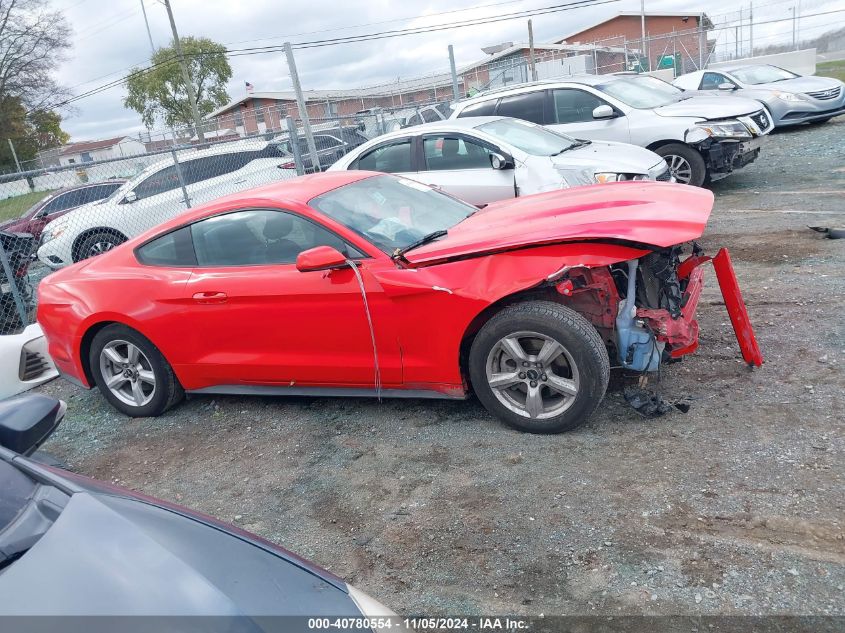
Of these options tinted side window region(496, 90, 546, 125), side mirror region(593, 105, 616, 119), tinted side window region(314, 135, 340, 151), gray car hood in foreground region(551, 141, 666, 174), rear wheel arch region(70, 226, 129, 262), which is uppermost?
tinted side window region(496, 90, 546, 125)

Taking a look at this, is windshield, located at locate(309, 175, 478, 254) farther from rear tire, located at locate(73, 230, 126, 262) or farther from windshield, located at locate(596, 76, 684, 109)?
rear tire, located at locate(73, 230, 126, 262)

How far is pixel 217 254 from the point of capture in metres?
4.64

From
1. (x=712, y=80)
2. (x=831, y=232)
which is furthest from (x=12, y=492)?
(x=712, y=80)

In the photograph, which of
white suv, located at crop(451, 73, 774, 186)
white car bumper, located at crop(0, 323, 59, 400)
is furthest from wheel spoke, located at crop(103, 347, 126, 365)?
white suv, located at crop(451, 73, 774, 186)

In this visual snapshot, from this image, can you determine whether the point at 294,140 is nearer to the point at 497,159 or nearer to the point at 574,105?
the point at 574,105

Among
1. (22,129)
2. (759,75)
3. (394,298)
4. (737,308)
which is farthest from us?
(22,129)

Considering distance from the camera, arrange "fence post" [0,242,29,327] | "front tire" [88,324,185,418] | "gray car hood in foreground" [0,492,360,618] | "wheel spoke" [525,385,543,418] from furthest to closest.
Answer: "fence post" [0,242,29,327]
"front tire" [88,324,185,418]
"wheel spoke" [525,385,543,418]
"gray car hood in foreground" [0,492,360,618]

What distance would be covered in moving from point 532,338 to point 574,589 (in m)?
1.44

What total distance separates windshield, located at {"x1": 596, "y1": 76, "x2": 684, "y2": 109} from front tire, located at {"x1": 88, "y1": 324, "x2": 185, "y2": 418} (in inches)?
305

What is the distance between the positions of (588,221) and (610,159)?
4235mm

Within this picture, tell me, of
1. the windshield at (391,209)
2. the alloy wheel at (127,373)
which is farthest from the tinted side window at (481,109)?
the alloy wheel at (127,373)

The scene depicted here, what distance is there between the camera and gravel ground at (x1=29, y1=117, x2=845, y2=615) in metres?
2.72

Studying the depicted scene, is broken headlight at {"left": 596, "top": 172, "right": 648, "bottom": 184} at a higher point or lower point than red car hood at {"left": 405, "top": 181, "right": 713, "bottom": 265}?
lower

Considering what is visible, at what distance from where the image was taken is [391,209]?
4582 mm
